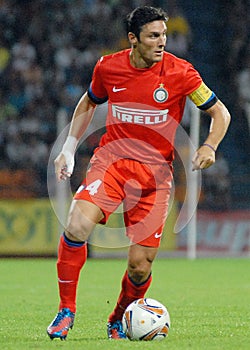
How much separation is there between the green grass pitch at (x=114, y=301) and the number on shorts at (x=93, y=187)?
3.14 feet

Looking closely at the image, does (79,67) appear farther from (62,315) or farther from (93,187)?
(62,315)

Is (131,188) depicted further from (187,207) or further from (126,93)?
(187,207)

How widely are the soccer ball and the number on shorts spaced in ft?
2.60

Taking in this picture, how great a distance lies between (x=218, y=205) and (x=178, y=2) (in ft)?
18.5

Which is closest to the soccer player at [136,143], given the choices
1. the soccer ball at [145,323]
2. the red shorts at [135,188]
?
the red shorts at [135,188]

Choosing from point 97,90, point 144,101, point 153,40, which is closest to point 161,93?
point 144,101

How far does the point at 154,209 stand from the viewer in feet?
21.6

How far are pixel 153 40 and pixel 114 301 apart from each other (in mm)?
3944

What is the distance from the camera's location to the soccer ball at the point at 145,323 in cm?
611

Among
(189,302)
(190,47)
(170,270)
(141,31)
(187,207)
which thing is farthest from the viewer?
(190,47)

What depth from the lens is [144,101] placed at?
257 inches

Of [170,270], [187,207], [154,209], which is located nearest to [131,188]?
[154,209]

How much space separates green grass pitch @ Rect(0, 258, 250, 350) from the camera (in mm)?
6055

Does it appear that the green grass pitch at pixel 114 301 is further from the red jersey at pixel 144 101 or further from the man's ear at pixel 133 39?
the man's ear at pixel 133 39
